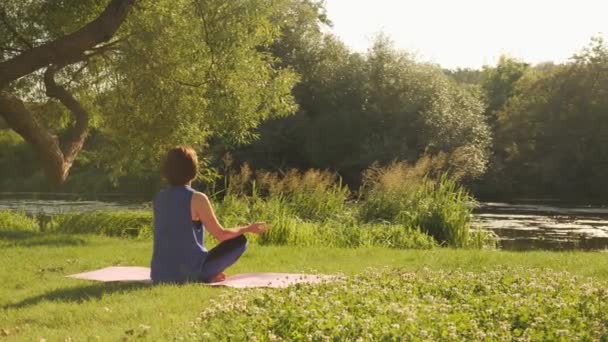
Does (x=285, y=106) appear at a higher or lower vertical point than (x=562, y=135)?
lower

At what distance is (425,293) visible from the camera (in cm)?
639

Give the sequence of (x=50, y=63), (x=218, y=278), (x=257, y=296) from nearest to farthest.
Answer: (x=257, y=296) → (x=218, y=278) → (x=50, y=63)

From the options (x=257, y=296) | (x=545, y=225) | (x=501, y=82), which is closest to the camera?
(x=257, y=296)

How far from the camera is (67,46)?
1152 cm

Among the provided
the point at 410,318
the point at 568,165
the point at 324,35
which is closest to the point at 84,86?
the point at 410,318

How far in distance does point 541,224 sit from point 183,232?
14.7 metres

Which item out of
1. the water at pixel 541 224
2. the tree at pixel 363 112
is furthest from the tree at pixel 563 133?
the water at pixel 541 224

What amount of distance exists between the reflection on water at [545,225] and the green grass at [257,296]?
18.9 feet

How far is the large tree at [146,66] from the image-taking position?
39.8 feet

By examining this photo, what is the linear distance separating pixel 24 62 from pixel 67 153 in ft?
7.09

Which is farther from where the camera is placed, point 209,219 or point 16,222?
point 16,222

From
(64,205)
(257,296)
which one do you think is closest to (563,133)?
(64,205)

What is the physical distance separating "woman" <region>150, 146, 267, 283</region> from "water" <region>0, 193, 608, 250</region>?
29.3 feet

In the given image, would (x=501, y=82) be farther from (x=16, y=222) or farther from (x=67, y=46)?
(x=67, y=46)
